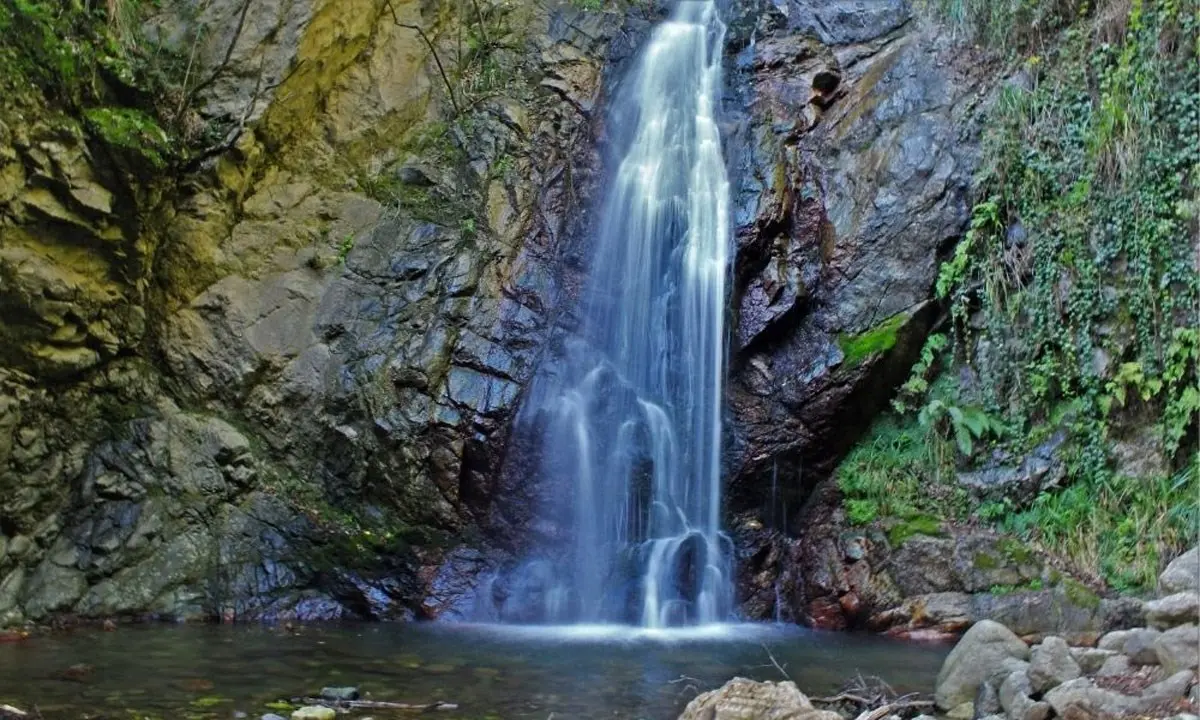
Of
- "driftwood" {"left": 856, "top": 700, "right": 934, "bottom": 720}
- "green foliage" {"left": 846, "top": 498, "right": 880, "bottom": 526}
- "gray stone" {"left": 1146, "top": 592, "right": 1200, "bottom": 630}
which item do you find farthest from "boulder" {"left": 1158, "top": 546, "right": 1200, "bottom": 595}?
"green foliage" {"left": 846, "top": 498, "right": 880, "bottom": 526}

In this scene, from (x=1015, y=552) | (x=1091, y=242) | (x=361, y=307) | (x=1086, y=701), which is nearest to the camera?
(x=1086, y=701)

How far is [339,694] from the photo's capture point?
18.6 feet

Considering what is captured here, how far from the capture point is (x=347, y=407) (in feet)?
32.7

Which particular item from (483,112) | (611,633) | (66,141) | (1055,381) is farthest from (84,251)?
(1055,381)

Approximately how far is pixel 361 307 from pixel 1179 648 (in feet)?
27.5

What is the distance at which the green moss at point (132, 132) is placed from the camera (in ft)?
28.9

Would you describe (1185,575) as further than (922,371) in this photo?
No

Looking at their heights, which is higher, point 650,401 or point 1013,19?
point 1013,19

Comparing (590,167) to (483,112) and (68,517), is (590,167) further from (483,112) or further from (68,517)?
(68,517)

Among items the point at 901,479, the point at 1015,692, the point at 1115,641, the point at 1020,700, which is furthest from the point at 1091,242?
the point at 1020,700

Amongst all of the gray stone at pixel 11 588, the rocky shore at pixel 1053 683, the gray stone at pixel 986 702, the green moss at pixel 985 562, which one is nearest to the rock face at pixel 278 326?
the gray stone at pixel 11 588

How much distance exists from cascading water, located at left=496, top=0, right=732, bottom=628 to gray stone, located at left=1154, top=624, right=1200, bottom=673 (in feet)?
16.0

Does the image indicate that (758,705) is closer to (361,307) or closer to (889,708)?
(889,708)

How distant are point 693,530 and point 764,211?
3.86m
